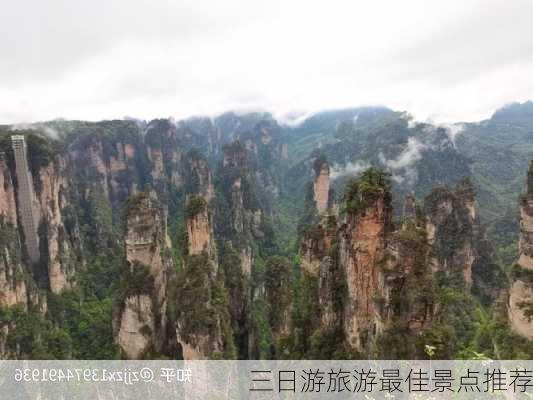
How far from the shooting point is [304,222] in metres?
76.6

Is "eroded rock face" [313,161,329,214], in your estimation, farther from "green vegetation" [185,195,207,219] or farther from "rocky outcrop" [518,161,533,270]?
"rocky outcrop" [518,161,533,270]

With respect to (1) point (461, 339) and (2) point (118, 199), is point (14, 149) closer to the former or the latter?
(2) point (118, 199)

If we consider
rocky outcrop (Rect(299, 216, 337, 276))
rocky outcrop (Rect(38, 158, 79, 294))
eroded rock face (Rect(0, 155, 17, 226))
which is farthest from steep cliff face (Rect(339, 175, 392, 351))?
rocky outcrop (Rect(38, 158, 79, 294))

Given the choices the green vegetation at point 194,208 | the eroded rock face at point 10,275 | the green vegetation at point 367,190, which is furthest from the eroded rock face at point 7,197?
the green vegetation at point 367,190

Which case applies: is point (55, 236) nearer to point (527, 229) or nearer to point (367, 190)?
point (367, 190)

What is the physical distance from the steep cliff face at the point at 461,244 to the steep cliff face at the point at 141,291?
29667mm

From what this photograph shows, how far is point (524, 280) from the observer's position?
28.5 meters

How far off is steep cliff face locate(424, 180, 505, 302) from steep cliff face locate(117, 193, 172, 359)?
2967 centimetres

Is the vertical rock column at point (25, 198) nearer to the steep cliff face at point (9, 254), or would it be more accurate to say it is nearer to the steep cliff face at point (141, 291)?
the steep cliff face at point (9, 254)

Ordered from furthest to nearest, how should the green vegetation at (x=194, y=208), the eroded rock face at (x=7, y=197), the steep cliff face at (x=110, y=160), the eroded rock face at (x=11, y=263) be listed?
1. the steep cliff face at (x=110, y=160)
2. the eroded rock face at (x=7, y=197)
3. the eroded rock face at (x=11, y=263)
4. the green vegetation at (x=194, y=208)

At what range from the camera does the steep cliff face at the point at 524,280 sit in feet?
Answer: 92.5

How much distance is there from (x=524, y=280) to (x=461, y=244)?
22.1 metres

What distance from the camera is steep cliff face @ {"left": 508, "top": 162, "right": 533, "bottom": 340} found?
92.5 feet

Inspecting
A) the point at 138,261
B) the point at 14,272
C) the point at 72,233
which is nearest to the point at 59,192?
the point at 72,233
